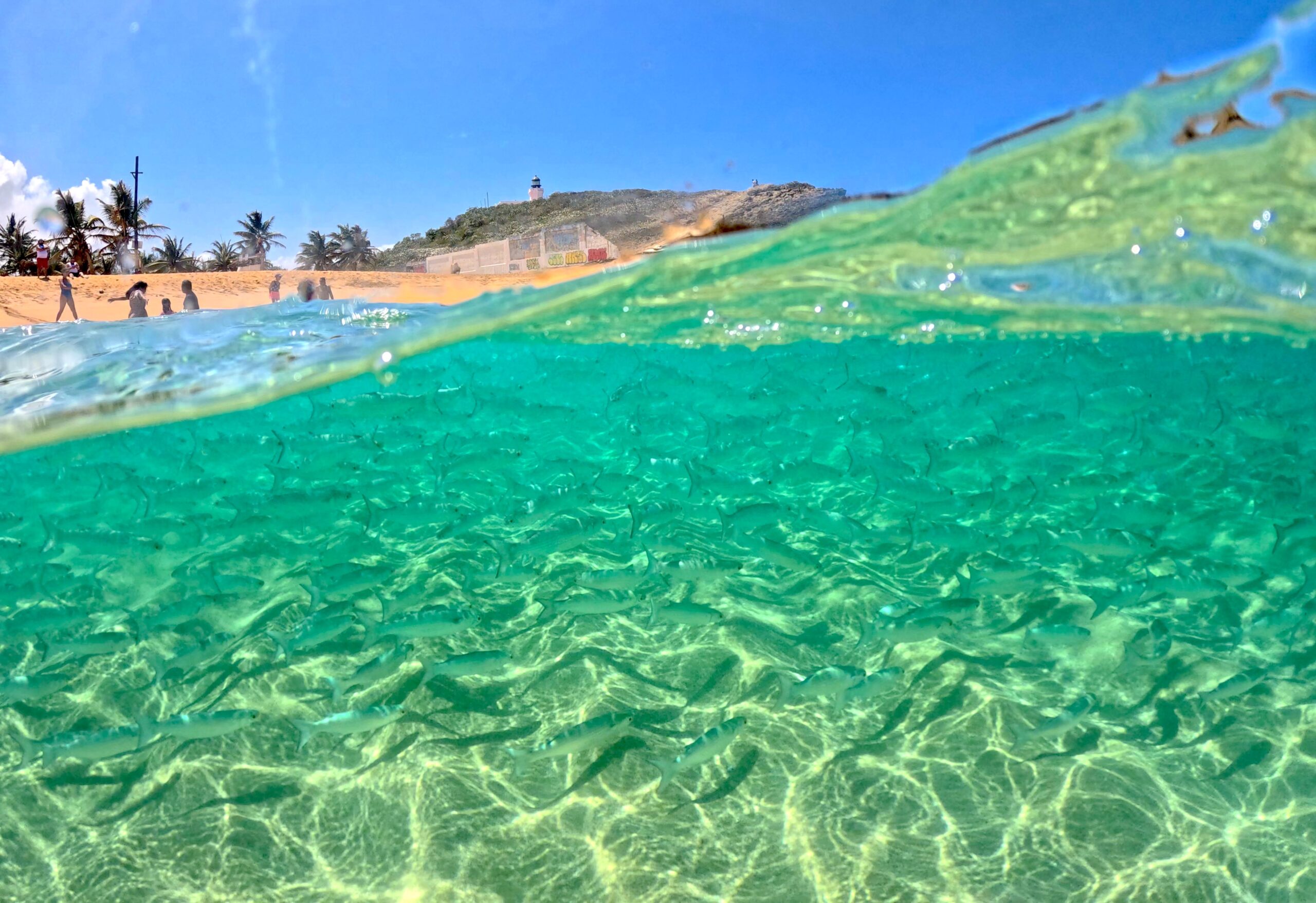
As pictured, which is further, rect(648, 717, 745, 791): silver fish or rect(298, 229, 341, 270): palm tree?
rect(298, 229, 341, 270): palm tree

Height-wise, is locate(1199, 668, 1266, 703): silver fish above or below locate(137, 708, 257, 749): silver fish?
below

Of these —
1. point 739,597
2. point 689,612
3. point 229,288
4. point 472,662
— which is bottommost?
point 739,597

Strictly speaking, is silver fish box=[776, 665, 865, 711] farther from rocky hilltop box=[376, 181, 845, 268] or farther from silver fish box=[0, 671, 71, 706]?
silver fish box=[0, 671, 71, 706]

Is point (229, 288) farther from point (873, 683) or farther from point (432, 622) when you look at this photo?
point (873, 683)

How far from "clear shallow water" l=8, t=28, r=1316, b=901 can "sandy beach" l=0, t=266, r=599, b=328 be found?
13.0 inches

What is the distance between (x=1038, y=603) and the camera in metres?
7.32

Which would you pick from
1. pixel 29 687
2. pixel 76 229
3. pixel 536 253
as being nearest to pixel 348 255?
pixel 536 253

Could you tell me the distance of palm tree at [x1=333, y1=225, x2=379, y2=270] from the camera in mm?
13531

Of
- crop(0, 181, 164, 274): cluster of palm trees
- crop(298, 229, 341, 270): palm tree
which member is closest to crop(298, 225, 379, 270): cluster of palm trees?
crop(298, 229, 341, 270): palm tree

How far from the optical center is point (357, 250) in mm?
13664

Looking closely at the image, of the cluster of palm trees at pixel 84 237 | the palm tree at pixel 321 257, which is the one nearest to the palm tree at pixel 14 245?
the cluster of palm trees at pixel 84 237

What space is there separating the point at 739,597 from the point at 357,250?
9430 mm

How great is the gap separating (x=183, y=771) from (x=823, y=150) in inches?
303

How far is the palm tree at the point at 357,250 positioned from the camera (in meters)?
13.5
